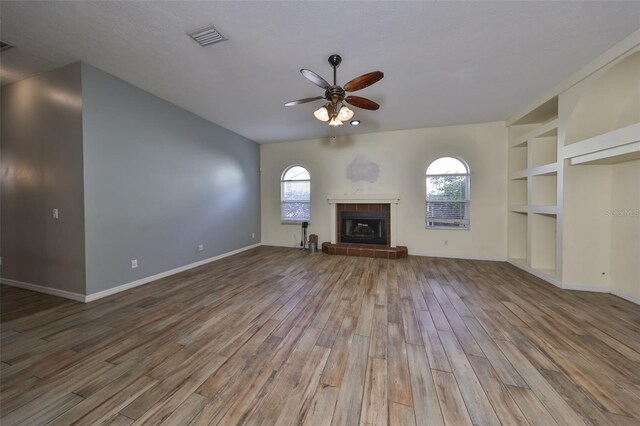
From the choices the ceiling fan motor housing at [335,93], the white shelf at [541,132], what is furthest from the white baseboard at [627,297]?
the ceiling fan motor housing at [335,93]

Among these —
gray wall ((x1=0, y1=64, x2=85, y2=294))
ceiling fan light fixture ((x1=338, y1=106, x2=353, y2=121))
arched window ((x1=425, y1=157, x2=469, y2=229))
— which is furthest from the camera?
arched window ((x1=425, y1=157, x2=469, y2=229))

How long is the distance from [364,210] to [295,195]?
1952 millimetres

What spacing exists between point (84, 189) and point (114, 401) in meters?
2.57

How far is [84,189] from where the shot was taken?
2760mm

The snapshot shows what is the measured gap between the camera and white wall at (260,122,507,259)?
4.74 m

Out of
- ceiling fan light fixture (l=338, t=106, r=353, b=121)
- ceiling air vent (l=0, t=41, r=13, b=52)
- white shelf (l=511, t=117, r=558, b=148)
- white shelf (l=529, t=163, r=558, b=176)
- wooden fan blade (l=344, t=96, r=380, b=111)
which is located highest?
ceiling air vent (l=0, t=41, r=13, b=52)

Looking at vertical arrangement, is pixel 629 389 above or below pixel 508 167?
below

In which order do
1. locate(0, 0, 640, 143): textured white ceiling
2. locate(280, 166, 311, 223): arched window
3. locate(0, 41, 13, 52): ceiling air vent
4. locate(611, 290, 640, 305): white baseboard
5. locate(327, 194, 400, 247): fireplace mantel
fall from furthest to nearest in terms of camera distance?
locate(280, 166, 311, 223): arched window
locate(327, 194, 400, 247): fireplace mantel
locate(611, 290, 640, 305): white baseboard
locate(0, 41, 13, 52): ceiling air vent
locate(0, 0, 640, 143): textured white ceiling

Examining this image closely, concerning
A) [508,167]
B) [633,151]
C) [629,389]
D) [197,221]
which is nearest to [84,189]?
[197,221]

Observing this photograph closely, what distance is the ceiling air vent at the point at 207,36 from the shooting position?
85.7 inches

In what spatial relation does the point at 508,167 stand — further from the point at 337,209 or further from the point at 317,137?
the point at 317,137

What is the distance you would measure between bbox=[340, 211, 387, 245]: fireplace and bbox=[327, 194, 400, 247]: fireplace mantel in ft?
0.62

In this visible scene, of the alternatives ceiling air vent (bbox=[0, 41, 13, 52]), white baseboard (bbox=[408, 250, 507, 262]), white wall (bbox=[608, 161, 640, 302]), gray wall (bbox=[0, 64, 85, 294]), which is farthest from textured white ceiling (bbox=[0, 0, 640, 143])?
white baseboard (bbox=[408, 250, 507, 262])

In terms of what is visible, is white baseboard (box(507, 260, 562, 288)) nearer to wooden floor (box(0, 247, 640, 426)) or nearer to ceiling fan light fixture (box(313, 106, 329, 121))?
wooden floor (box(0, 247, 640, 426))
